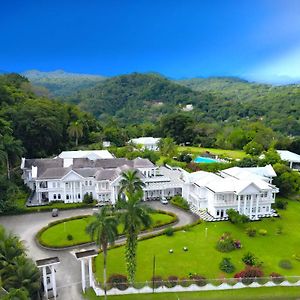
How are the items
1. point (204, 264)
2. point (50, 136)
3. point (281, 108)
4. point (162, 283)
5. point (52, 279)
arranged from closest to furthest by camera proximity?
1. point (52, 279)
2. point (162, 283)
3. point (204, 264)
4. point (50, 136)
5. point (281, 108)

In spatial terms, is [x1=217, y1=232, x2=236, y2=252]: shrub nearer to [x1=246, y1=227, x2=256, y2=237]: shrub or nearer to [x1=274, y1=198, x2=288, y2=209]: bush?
[x1=246, y1=227, x2=256, y2=237]: shrub

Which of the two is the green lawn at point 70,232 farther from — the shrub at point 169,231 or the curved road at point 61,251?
the shrub at point 169,231

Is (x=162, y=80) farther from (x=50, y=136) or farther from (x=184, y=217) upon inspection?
(x=184, y=217)

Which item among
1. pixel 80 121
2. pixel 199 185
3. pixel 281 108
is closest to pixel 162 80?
pixel 281 108

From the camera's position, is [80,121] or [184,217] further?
[80,121]

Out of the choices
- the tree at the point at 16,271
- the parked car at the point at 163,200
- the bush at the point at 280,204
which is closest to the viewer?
the tree at the point at 16,271

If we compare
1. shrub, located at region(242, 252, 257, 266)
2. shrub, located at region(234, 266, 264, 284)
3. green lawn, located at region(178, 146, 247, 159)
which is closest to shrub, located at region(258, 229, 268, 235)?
shrub, located at region(242, 252, 257, 266)

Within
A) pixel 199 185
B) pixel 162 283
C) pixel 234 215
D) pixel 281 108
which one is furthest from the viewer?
pixel 281 108

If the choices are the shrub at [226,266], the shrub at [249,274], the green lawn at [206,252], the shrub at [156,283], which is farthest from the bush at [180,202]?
the shrub at [156,283]

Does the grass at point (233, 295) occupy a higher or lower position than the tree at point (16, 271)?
lower
